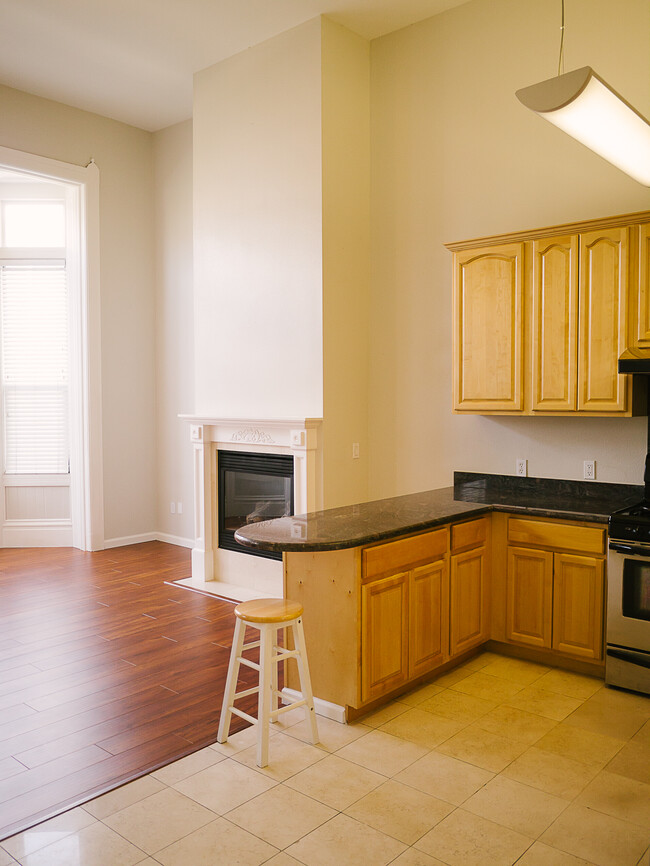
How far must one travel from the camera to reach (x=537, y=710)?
10.7ft

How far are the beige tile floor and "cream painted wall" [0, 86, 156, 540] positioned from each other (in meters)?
4.02

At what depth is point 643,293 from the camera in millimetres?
3492

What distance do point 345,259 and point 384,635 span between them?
8.83ft

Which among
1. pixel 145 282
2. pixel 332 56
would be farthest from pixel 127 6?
pixel 145 282

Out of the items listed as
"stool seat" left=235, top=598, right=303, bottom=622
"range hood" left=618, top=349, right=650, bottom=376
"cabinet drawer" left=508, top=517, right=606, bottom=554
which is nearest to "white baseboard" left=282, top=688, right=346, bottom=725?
"stool seat" left=235, top=598, right=303, bottom=622

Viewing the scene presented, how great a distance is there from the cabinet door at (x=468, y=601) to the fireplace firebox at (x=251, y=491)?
5.11 feet

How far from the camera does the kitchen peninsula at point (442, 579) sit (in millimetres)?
3080

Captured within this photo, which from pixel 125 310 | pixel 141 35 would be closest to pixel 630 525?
pixel 141 35

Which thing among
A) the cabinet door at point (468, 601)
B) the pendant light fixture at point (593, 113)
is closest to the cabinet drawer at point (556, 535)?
the cabinet door at point (468, 601)

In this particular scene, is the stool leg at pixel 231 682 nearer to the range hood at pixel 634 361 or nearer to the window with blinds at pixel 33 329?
the range hood at pixel 634 361

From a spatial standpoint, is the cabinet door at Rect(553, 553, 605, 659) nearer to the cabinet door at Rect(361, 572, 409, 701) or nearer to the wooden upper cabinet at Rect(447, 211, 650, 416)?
the wooden upper cabinet at Rect(447, 211, 650, 416)

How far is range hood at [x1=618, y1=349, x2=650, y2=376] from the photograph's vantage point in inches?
131

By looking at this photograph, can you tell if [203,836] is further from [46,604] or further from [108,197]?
[108,197]

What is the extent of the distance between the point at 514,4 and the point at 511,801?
4307 millimetres
